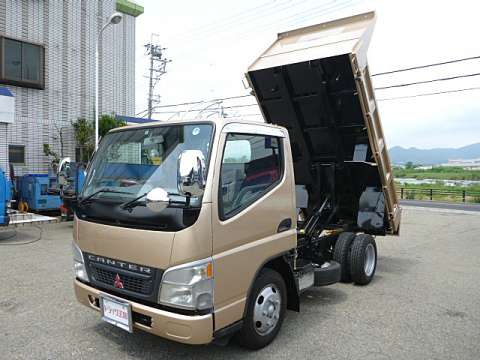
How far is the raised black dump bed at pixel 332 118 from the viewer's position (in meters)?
5.41

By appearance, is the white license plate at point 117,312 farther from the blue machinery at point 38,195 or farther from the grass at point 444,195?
the grass at point 444,195

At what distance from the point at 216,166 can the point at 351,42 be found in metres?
3.09

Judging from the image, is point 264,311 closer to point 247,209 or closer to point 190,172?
point 247,209

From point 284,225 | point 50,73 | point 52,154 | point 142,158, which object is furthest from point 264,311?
point 50,73

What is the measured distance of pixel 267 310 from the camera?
3.65 m

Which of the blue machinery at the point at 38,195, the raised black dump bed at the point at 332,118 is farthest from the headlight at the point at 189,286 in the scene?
the blue machinery at the point at 38,195

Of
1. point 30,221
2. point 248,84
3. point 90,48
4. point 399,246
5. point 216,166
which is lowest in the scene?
point 399,246

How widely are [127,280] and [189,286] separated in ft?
2.10

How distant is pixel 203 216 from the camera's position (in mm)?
3002

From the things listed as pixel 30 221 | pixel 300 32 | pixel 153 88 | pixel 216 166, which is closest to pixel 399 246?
pixel 300 32

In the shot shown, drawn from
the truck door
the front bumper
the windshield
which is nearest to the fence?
the truck door

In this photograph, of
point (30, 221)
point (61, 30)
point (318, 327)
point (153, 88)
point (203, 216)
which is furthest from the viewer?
point (153, 88)

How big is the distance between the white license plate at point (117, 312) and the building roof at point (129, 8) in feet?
56.4

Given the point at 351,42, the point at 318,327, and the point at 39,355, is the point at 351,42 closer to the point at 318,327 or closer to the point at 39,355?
the point at 318,327
